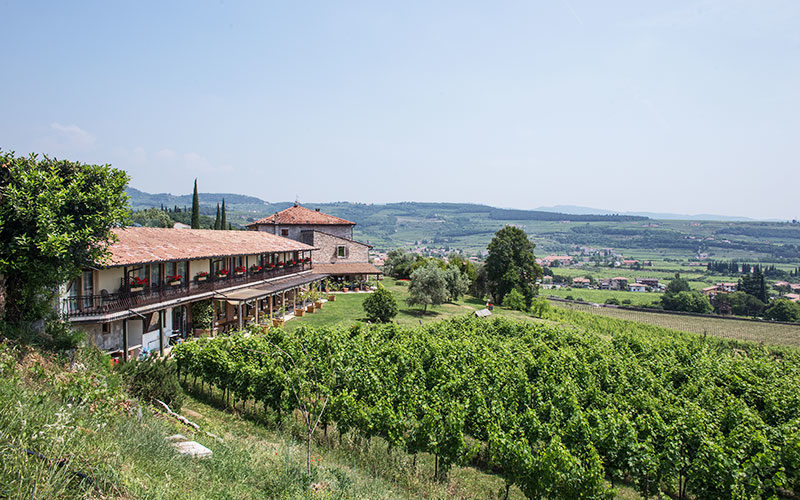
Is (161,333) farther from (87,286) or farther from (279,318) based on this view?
(279,318)

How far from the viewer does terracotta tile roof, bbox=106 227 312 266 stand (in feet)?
59.7

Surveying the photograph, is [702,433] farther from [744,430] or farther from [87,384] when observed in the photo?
[87,384]

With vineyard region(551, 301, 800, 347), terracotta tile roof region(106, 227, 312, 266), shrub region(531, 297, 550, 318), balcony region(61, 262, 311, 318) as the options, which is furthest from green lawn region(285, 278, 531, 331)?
vineyard region(551, 301, 800, 347)

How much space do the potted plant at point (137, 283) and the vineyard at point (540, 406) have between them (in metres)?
4.57

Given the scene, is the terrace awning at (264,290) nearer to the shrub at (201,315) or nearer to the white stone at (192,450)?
the shrub at (201,315)

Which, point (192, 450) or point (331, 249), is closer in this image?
point (192, 450)

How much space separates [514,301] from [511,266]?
5.02 meters

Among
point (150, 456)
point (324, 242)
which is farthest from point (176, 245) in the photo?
point (324, 242)

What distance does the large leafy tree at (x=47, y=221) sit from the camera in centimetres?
1207

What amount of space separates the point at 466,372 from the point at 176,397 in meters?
9.03

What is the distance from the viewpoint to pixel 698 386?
1630 centimetres

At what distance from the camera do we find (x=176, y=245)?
21953 mm

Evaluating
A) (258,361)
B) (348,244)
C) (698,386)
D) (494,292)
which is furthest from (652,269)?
(258,361)

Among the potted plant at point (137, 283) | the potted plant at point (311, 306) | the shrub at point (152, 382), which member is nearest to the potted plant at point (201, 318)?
the potted plant at point (137, 283)
